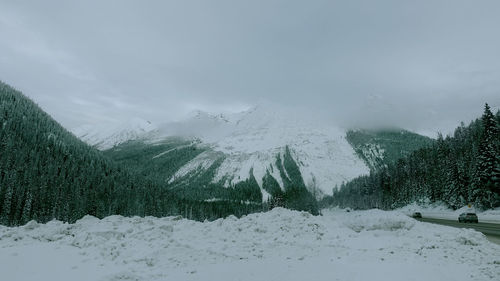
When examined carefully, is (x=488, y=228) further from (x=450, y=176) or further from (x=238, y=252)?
(x=450, y=176)

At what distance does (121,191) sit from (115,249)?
127774 mm

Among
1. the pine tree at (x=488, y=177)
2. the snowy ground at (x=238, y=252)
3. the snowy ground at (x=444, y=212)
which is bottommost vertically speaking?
the snowy ground at (x=444, y=212)

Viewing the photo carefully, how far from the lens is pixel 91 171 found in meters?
136

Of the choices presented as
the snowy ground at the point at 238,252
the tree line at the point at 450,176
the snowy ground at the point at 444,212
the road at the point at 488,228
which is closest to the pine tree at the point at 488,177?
the tree line at the point at 450,176

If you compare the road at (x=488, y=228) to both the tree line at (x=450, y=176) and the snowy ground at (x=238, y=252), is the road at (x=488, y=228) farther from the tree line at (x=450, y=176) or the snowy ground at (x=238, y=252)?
the tree line at (x=450, y=176)

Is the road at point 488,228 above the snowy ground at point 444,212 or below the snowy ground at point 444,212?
above

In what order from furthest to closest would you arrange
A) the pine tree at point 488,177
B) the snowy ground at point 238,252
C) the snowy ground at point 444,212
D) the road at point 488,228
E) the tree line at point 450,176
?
1. the tree line at point 450,176
2. the pine tree at point 488,177
3. the snowy ground at point 444,212
4. the road at point 488,228
5. the snowy ground at point 238,252

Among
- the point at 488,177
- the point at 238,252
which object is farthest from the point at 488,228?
the point at 488,177

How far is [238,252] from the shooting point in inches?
628

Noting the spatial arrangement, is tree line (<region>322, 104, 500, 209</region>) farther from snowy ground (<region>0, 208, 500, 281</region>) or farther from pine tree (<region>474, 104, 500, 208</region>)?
snowy ground (<region>0, 208, 500, 281</region>)

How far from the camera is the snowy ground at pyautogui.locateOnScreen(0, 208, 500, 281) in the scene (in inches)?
480

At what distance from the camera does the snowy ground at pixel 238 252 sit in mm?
12203

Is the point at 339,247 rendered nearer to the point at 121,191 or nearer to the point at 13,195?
the point at 13,195

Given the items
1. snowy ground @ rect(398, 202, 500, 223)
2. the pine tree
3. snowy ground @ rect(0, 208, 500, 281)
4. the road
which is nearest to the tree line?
the pine tree
